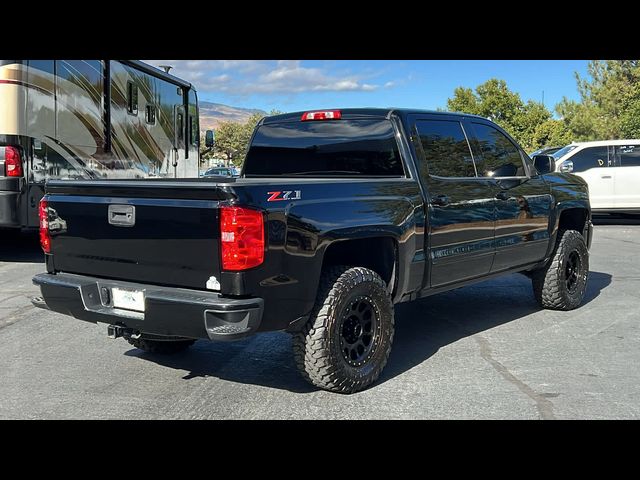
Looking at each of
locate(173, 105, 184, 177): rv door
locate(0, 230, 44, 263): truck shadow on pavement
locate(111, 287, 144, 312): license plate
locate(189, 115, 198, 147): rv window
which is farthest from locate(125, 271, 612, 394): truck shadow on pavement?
locate(189, 115, 198, 147): rv window

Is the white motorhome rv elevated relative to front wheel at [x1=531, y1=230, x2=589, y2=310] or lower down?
elevated

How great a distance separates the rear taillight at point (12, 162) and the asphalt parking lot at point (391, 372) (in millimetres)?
2761

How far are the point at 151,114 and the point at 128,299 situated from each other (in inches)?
381

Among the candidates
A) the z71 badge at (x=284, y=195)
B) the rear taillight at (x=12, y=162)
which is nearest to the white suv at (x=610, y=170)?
the rear taillight at (x=12, y=162)

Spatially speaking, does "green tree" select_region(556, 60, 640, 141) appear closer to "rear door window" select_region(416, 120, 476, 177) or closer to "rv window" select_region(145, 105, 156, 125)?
"rv window" select_region(145, 105, 156, 125)

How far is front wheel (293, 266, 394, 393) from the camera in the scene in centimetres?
425

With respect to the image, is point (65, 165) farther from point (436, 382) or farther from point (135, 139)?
point (436, 382)

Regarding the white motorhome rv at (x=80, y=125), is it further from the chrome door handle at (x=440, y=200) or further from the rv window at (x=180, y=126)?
the chrome door handle at (x=440, y=200)

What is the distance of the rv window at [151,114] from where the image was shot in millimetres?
12984

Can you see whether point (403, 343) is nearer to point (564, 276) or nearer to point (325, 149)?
point (325, 149)

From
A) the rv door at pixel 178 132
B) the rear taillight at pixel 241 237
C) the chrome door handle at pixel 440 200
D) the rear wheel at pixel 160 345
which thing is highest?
the rv door at pixel 178 132

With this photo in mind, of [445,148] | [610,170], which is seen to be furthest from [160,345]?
[610,170]

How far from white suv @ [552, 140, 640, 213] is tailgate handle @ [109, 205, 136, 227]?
43.9 ft
